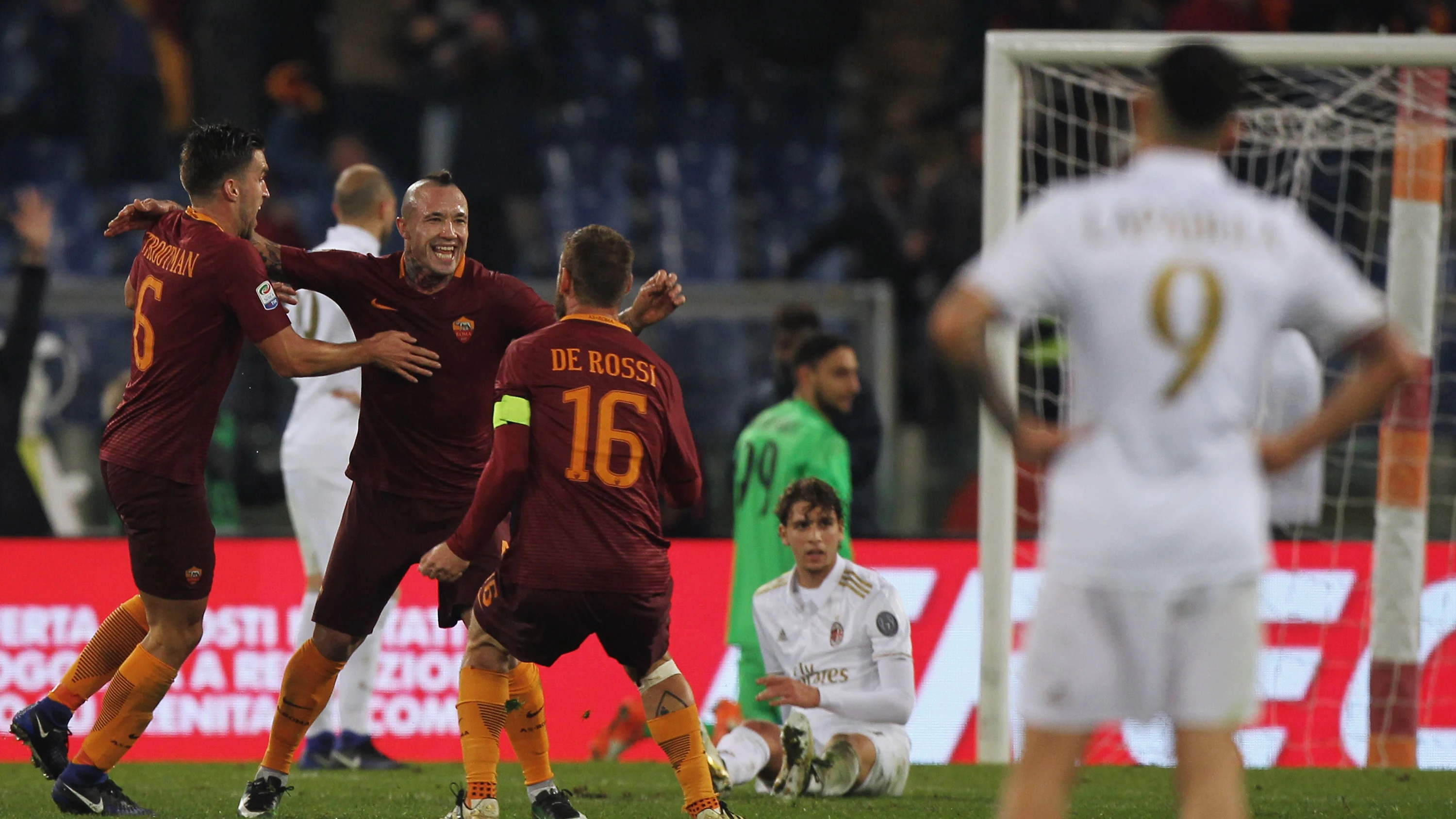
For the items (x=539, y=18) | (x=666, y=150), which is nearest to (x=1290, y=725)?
(x=666, y=150)

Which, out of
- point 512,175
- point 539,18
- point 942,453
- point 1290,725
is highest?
point 539,18

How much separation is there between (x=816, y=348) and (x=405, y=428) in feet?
9.85

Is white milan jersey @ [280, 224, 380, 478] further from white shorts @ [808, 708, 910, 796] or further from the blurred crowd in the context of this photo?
the blurred crowd

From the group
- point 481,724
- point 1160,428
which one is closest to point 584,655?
point 481,724

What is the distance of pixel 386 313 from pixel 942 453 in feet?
20.7

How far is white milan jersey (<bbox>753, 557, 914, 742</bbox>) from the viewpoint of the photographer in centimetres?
702

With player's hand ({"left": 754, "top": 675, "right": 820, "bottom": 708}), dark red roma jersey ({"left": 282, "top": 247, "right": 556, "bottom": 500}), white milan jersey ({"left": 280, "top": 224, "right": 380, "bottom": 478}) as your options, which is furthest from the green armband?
white milan jersey ({"left": 280, "top": 224, "right": 380, "bottom": 478})

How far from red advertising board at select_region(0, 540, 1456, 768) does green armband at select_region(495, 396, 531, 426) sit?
12.8ft

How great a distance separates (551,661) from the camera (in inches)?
211

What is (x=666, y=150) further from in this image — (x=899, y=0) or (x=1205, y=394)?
(x=1205, y=394)

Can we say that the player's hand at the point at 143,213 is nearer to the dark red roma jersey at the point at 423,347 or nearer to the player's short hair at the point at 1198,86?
the dark red roma jersey at the point at 423,347

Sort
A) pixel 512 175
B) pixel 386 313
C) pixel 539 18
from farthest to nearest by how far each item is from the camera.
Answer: pixel 539 18
pixel 512 175
pixel 386 313

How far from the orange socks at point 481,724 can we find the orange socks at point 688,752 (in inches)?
21.0

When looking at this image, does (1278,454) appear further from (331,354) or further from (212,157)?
(212,157)
